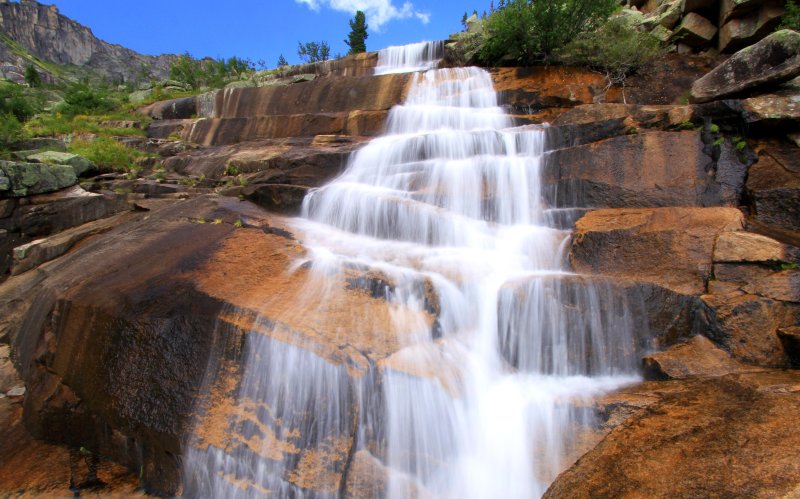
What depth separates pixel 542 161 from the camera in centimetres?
731

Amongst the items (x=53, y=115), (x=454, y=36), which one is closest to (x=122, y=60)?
(x=53, y=115)

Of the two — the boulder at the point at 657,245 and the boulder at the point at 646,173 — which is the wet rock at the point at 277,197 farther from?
the boulder at the point at 657,245

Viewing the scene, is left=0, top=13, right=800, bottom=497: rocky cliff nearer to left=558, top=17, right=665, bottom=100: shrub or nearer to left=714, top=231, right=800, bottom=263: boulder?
left=714, top=231, right=800, bottom=263: boulder

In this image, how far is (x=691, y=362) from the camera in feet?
13.7

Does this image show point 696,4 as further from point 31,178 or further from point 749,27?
point 31,178

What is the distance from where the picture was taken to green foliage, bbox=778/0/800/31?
761cm

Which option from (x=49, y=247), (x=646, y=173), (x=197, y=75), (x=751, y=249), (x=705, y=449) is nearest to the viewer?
(x=705, y=449)

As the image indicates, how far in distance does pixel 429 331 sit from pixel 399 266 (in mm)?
1234

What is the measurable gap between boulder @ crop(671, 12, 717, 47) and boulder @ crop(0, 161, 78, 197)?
635 inches

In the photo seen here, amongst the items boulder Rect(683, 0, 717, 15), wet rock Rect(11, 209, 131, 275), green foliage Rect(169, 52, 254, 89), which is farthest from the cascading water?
green foliage Rect(169, 52, 254, 89)

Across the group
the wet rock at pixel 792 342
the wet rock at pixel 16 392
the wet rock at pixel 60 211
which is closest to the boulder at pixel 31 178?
the wet rock at pixel 60 211

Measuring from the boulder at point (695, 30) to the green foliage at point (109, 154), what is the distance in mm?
15669

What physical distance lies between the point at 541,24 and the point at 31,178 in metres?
13.3

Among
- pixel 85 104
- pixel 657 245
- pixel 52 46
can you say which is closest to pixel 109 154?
pixel 85 104
